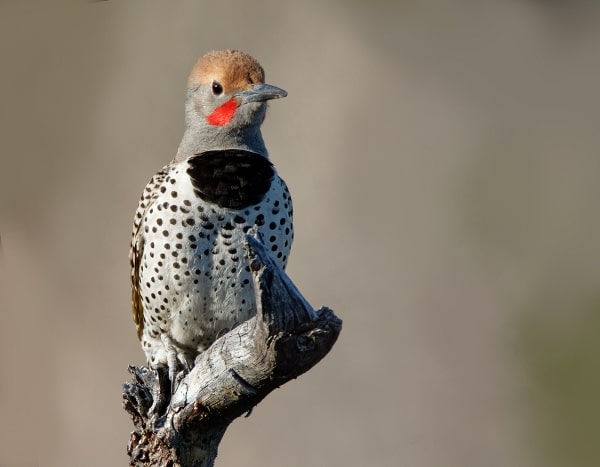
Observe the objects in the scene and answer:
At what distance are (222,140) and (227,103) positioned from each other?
13 cm

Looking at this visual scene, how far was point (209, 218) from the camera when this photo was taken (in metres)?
2.94

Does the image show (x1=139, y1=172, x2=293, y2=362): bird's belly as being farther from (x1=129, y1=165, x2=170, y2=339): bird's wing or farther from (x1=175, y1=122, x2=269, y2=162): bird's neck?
(x1=175, y1=122, x2=269, y2=162): bird's neck

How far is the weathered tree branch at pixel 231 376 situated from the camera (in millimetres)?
2174

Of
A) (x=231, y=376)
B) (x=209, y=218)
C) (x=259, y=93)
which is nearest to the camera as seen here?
(x=231, y=376)

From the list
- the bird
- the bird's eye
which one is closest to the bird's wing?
the bird

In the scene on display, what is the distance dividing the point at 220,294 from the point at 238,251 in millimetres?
167

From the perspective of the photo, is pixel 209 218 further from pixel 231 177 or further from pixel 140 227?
pixel 140 227

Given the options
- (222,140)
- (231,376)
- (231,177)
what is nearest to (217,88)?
(222,140)

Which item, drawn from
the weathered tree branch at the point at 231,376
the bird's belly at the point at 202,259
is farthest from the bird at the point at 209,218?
the weathered tree branch at the point at 231,376

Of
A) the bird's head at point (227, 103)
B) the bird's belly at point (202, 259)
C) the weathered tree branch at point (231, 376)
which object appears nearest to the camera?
the weathered tree branch at point (231, 376)

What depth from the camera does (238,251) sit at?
2.95 metres

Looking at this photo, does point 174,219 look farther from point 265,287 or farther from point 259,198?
point 265,287

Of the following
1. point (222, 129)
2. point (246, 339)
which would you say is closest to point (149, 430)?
point (246, 339)

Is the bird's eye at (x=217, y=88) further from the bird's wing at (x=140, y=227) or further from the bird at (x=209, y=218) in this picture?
the bird's wing at (x=140, y=227)
